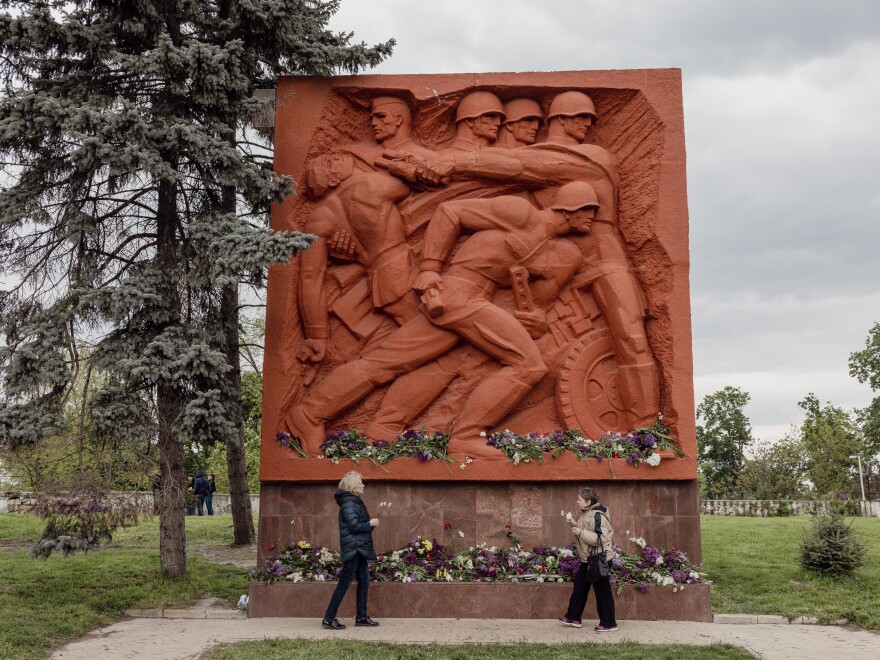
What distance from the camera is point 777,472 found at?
41562mm

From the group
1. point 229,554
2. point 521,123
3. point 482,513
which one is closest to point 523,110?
point 521,123

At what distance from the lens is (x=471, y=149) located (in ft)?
32.7

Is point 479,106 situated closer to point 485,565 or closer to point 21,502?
point 485,565

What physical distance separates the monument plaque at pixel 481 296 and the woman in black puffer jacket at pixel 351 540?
1.31 metres

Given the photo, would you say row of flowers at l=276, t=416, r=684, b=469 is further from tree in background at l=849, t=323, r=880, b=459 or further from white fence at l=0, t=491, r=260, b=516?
tree in background at l=849, t=323, r=880, b=459

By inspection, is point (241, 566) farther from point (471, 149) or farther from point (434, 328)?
point (471, 149)

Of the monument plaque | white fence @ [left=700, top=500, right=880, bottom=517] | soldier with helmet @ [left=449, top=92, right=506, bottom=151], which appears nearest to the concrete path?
the monument plaque

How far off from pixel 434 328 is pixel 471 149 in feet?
7.69

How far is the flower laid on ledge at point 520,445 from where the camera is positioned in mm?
9109

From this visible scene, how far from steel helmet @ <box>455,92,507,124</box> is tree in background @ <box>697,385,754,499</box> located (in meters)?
41.3

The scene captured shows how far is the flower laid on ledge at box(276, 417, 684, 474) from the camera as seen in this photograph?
9109 millimetres

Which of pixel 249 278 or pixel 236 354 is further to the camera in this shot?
pixel 236 354

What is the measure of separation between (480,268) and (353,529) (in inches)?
142

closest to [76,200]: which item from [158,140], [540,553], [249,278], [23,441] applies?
[158,140]
